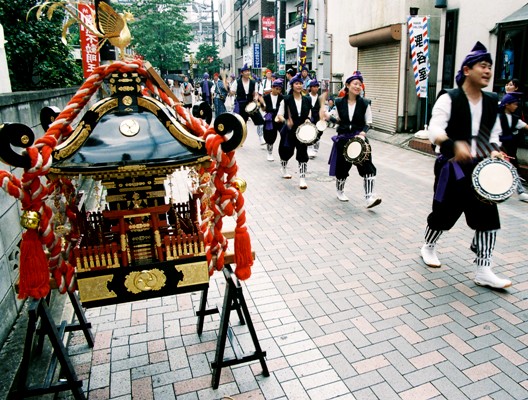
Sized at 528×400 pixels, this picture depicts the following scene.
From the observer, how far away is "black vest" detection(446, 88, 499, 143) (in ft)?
13.2

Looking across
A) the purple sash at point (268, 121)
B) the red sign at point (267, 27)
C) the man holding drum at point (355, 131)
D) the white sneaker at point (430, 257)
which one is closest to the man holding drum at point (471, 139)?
the white sneaker at point (430, 257)

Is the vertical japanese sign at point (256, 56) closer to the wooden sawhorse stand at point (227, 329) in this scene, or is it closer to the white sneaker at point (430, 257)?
the white sneaker at point (430, 257)

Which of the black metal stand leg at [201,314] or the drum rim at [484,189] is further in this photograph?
the drum rim at [484,189]

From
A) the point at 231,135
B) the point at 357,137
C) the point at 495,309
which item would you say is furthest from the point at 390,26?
the point at 231,135

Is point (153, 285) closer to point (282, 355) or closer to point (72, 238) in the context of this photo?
point (72, 238)

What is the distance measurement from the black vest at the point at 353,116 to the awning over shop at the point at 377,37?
7.19 meters

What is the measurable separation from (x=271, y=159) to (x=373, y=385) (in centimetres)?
835

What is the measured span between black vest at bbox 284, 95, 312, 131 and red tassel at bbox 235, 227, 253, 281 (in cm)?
571

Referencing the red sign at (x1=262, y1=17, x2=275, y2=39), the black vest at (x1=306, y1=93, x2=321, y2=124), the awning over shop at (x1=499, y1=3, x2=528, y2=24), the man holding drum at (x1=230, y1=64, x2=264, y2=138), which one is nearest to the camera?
the awning over shop at (x1=499, y1=3, x2=528, y2=24)

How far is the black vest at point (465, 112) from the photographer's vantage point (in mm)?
4016

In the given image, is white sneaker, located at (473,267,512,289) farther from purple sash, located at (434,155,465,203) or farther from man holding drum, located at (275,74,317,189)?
man holding drum, located at (275,74,317,189)

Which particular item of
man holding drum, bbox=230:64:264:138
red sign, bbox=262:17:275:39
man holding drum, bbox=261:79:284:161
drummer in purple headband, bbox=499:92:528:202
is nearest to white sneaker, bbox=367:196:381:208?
drummer in purple headband, bbox=499:92:528:202

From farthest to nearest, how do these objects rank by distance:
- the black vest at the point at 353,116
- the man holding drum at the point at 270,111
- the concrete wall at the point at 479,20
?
1. the man holding drum at the point at 270,111
2. the concrete wall at the point at 479,20
3. the black vest at the point at 353,116

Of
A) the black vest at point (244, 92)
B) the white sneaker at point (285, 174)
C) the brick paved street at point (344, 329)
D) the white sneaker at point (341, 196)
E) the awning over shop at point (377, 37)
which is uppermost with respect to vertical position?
the awning over shop at point (377, 37)
